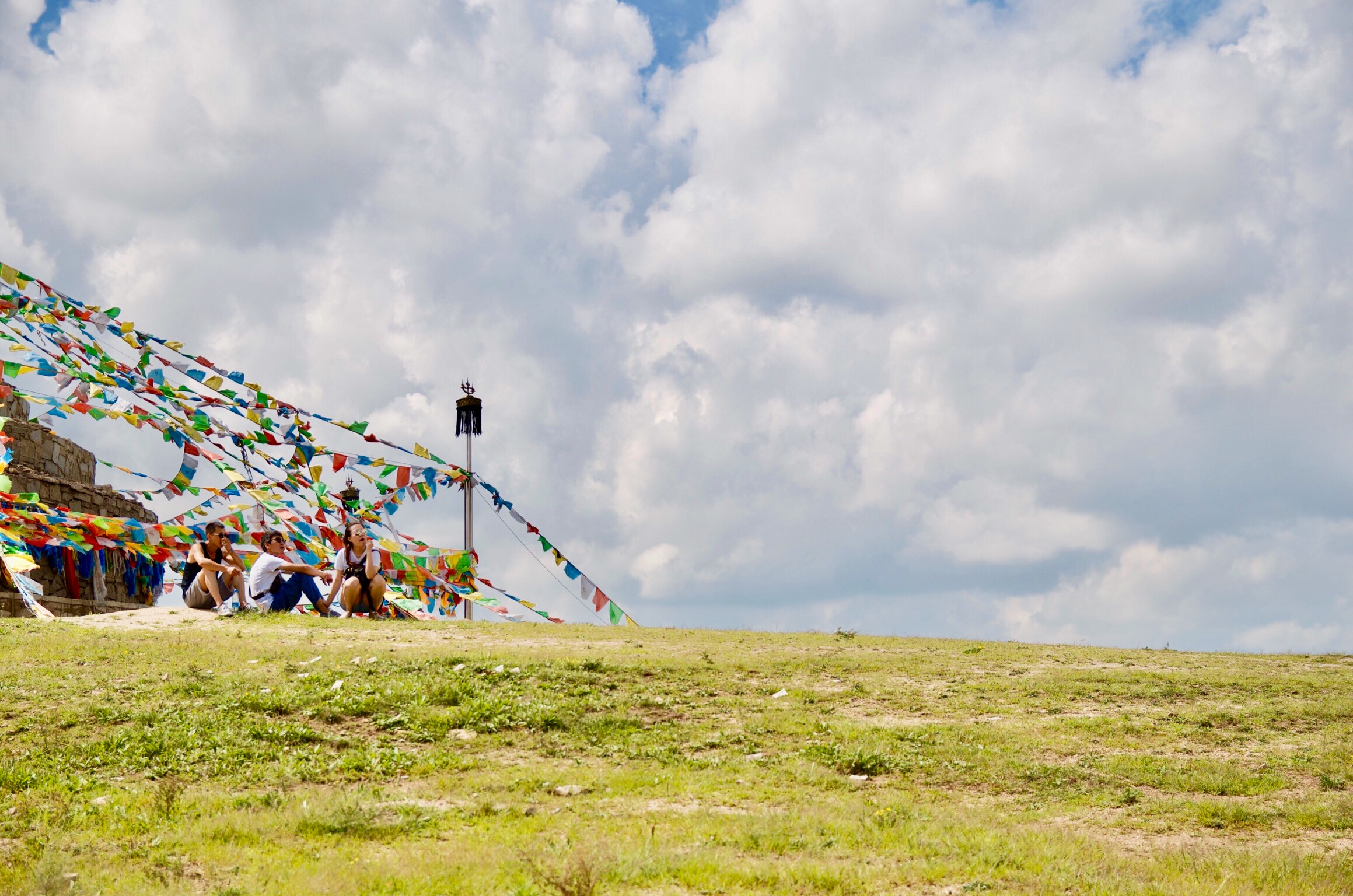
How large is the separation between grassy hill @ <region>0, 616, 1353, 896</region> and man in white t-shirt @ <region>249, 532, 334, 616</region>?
3.43 m

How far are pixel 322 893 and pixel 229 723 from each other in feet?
15.0

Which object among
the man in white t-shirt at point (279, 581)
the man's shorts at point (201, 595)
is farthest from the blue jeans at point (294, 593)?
the man's shorts at point (201, 595)

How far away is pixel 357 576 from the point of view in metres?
18.8

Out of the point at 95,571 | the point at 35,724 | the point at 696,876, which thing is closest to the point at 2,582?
the point at 95,571

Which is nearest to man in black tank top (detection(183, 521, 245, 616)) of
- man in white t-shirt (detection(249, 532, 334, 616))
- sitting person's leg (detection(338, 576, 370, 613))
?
man in white t-shirt (detection(249, 532, 334, 616))

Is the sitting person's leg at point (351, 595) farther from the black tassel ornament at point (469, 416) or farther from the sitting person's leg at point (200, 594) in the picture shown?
the black tassel ornament at point (469, 416)

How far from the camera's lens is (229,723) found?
404 inches

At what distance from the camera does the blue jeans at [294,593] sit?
18.8 m

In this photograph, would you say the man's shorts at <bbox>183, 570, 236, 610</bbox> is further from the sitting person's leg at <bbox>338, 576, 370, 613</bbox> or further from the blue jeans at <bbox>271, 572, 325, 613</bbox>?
the sitting person's leg at <bbox>338, 576, 370, 613</bbox>

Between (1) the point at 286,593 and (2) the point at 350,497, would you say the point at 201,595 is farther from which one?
(2) the point at 350,497

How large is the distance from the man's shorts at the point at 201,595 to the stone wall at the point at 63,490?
14.4 ft

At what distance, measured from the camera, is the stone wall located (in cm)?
2233

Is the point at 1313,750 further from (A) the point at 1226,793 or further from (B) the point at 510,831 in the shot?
(B) the point at 510,831

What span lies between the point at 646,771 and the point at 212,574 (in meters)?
11.8
